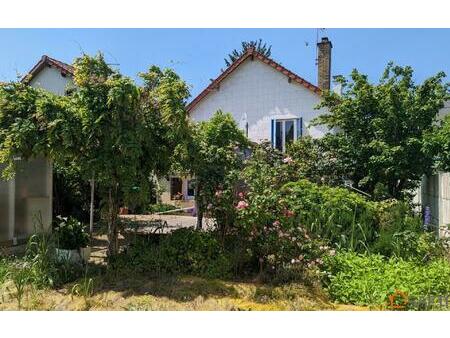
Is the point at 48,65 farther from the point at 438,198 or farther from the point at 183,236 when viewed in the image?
the point at 438,198

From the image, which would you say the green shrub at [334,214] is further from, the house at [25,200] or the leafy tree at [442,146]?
the house at [25,200]

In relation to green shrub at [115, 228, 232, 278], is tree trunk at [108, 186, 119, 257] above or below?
above

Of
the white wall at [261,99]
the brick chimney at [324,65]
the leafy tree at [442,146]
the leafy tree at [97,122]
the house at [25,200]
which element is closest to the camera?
the leafy tree at [97,122]

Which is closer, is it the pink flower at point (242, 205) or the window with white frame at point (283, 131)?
the pink flower at point (242, 205)

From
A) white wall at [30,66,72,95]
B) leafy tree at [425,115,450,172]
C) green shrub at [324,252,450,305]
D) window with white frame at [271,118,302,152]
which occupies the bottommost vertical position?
green shrub at [324,252,450,305]

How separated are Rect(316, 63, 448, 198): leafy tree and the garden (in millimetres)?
3201

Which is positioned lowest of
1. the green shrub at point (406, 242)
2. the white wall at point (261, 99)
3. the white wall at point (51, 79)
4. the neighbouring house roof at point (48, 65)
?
the green shrub at point (406, 242)

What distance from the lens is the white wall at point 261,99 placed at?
19469mm

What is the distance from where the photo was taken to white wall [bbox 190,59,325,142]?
1947 cm

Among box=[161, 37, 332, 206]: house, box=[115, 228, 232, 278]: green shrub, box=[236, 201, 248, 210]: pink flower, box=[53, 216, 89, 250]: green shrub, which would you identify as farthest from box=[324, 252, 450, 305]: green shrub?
box=[161, 37, 332, 206]: house

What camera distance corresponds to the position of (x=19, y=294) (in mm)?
5656

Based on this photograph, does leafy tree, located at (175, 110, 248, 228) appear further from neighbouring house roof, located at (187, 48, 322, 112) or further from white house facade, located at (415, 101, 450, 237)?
neighbouring house roof, located at (187, 48, 322, 112)

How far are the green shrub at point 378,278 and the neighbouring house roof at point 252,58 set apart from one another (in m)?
13.1

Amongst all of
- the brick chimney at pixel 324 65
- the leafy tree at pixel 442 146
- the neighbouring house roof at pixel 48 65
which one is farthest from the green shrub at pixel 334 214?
the neighbouring house roof at pixel 48 65
